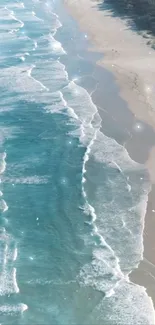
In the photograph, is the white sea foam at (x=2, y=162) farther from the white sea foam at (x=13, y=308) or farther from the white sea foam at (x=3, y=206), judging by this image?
the white sea foam at (x=13, y=308)

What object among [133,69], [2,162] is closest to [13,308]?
[2,162]

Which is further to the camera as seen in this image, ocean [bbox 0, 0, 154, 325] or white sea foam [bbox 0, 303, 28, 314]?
ocean [bbox 0, 0, 154, 325]

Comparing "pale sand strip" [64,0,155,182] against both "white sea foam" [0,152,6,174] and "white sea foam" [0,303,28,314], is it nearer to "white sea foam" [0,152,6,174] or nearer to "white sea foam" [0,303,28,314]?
"white sea foam" [0,152,6,174]

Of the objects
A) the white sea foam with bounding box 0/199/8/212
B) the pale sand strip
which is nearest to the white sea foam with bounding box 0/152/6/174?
the white sea foam with bounding box 0/199/8/212

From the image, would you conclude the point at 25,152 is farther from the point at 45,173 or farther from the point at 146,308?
the point at 146,308

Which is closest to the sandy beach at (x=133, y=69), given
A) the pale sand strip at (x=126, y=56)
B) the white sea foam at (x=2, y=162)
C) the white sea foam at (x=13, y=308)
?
the pale sand strip at (x=126, y=56)

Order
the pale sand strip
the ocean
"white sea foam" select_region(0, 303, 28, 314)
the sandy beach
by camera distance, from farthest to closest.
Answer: the pale sand strip < the sandy beach < the ocean < "white sea foam" select_region(0, 303, 28, 314)

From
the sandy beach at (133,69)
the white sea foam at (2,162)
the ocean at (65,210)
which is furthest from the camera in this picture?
the white sea foam at (2,162)

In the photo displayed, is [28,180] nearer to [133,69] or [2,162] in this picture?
[2,162]
